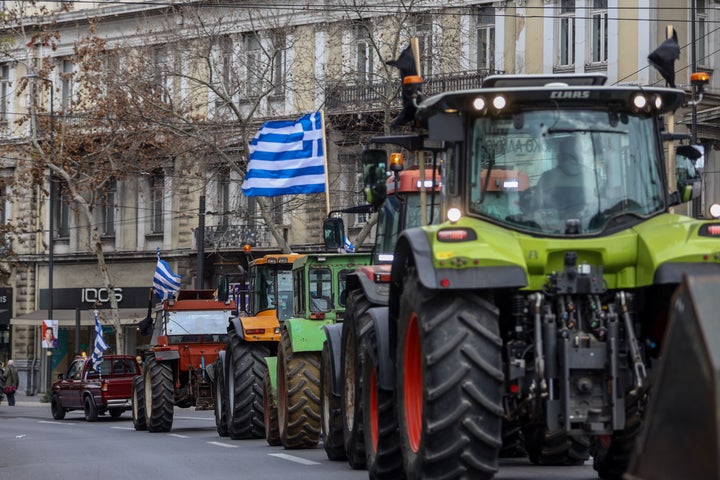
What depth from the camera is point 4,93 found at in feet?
181

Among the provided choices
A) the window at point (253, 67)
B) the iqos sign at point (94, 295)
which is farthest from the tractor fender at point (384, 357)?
the iqos sign at point (94, 295)

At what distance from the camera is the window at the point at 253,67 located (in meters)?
36.7

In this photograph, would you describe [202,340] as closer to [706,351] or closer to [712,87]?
[712,87]

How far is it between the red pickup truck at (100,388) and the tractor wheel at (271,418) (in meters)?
14.8

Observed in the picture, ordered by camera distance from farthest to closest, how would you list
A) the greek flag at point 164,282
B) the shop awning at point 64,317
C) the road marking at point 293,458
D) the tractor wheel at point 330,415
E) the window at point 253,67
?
1. the shop awning at point 64,317
2. the greek flag at point 164,282
3. the window at point 253,67
4. the road marking at point 293,458
5. the tractor wheel at point 330,415

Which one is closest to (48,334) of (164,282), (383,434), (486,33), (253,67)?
(164,282)

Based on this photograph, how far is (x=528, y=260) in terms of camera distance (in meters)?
9.55

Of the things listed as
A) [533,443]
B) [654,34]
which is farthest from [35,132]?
[533,443]

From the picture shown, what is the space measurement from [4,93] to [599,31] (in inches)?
998

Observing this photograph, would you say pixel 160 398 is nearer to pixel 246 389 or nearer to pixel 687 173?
pixel 246 389

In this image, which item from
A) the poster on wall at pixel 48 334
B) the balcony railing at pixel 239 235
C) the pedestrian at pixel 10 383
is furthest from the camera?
the balcony railing at pixel 239 235

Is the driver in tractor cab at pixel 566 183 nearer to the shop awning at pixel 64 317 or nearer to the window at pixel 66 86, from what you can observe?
the window at pixel 66 86

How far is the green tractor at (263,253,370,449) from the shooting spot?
18.1 m

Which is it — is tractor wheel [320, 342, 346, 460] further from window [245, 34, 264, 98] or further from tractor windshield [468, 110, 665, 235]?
window [245, 34, 264, 98]
